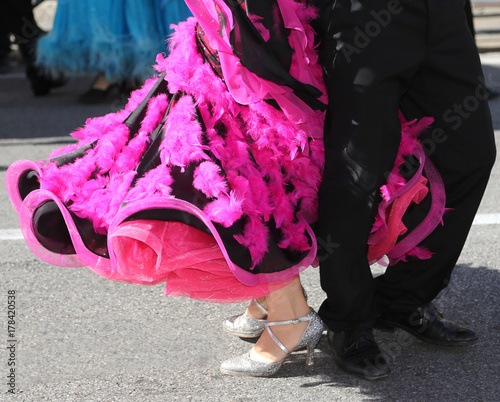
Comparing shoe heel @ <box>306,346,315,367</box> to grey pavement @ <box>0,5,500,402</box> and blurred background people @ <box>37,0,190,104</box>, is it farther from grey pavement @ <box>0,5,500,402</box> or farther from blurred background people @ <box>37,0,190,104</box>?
blurred background people @ <box>37,0,190,104</box>

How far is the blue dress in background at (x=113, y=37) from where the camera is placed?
6066mm

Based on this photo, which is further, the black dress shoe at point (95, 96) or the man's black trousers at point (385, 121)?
the black dress shoe at point (95, 96)

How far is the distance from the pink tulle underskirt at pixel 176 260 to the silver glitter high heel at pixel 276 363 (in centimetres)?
21

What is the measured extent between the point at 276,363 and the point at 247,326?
27cm

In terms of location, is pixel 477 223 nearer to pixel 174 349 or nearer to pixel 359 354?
pixel 359 354

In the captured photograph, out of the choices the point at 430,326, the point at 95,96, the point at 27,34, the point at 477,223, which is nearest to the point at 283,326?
the point at 430,326

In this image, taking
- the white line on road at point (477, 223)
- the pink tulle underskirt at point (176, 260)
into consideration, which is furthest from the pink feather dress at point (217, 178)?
the white line on road at point (477, 223)

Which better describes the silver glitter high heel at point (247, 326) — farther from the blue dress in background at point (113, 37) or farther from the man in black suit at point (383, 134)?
the blue dress in background at point (113, 37)

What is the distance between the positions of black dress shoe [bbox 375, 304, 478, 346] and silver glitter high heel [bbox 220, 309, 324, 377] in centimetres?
31

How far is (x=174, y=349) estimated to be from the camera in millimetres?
2629


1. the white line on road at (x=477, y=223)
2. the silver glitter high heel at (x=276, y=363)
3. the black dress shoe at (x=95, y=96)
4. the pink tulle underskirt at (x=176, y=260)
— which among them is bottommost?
the black dress shoe at (x=95, y=96)

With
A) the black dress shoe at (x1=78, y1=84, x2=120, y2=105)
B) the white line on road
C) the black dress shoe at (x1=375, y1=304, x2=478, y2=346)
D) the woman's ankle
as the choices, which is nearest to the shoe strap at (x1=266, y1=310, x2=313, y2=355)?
the woman's ankle

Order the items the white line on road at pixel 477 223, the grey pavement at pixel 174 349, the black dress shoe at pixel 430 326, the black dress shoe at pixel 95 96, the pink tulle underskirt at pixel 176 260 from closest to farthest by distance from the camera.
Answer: the pink tulle underskirt at pixel 176 260, the grey pavement at pixel 174 349, the black dress shoe at pixel 430 326, the white line on road at pixel 477 223, the black dress shoe at pixel 95 96

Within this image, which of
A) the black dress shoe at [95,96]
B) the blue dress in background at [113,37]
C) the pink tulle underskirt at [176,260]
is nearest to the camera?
the pink tulle underskirt at [176,260]
